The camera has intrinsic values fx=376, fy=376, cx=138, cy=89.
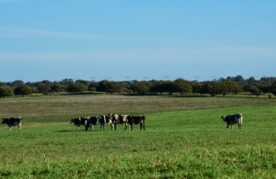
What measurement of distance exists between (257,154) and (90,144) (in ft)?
39.5

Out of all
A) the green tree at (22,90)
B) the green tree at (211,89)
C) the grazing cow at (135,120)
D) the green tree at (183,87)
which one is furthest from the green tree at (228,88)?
the grazing cow at (135,120)

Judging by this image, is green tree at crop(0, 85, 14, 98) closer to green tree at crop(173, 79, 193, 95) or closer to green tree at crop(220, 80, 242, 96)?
green tree at crop(173, 79, 193, 95)

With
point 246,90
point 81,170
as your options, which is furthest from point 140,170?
point 246,90

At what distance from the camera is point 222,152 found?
10.9 metres

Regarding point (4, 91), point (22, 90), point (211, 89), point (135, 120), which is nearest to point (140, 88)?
point (211, 89)

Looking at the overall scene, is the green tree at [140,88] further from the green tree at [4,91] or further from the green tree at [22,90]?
the green tree at [4,91]

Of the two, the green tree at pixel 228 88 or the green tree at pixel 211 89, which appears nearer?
the green tree at pixel 228 88

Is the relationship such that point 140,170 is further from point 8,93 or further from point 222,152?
point 8,93

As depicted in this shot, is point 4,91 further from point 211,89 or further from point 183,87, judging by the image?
point 211,89

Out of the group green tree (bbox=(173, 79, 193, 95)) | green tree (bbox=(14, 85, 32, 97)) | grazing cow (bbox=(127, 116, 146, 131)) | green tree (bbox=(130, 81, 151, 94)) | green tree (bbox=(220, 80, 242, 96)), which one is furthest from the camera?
green tree (bbox=(130, 81, 151, 94))

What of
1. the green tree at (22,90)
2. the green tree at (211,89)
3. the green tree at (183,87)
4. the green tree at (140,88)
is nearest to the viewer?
the green tree at (211,89)

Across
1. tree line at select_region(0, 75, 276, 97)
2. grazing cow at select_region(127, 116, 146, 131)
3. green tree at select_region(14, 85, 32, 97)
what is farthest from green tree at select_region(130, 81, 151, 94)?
grazing cow at select_region(127, 116, 146, 131)

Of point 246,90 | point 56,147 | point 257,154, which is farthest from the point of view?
point 246,90

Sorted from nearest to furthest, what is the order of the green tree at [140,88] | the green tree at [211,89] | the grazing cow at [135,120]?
1. the grazing cow at [135,120]
2. the green tree at [211,89]
3. the green tree at [140,88]
